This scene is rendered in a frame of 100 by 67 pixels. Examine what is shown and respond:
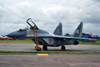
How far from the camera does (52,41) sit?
18391 millimetres

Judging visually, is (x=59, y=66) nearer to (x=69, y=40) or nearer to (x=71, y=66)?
(x=71, y=66)

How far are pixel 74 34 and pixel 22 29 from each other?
8.64 meters

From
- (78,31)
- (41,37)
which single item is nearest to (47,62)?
(41,37)

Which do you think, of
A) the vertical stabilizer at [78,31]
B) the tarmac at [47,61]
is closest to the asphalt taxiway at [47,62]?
the tarmac at [47,61]

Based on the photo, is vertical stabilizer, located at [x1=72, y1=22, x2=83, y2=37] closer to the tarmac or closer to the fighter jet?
the fighter jet

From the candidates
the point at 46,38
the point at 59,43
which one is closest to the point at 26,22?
the point at 46,38

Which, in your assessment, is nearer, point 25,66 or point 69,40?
point 25,66

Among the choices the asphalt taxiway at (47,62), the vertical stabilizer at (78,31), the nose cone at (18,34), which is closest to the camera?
the asphalt taxiway at (47,62)

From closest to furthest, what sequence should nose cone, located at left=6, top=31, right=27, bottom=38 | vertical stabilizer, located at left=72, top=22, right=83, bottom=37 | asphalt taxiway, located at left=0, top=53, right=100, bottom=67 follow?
asphalt taxiway, located at left=0, top=53, right=100, bottom=67, nose cone, located at left=6, top=31, right=27, bottom=38, vertical stabilizer, located at left=72, top=22, right=83, bottom=37

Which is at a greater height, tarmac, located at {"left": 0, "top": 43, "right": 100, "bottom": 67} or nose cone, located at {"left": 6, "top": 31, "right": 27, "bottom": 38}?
nose cone, located at {"left": 6, "top": 31, "right": 27, "bottom": 38}

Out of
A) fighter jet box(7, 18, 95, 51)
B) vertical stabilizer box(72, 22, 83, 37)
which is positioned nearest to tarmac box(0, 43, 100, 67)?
fighter jet box(7, 18, 95, 51)

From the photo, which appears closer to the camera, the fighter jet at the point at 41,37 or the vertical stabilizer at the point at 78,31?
the fighter jet at the point at 41,37

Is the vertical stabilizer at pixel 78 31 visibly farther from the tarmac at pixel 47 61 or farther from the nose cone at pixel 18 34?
the tarmac at pixel 47 61

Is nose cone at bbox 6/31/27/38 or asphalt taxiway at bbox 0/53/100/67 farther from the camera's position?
nose cone at bbox 6/31/27/38
